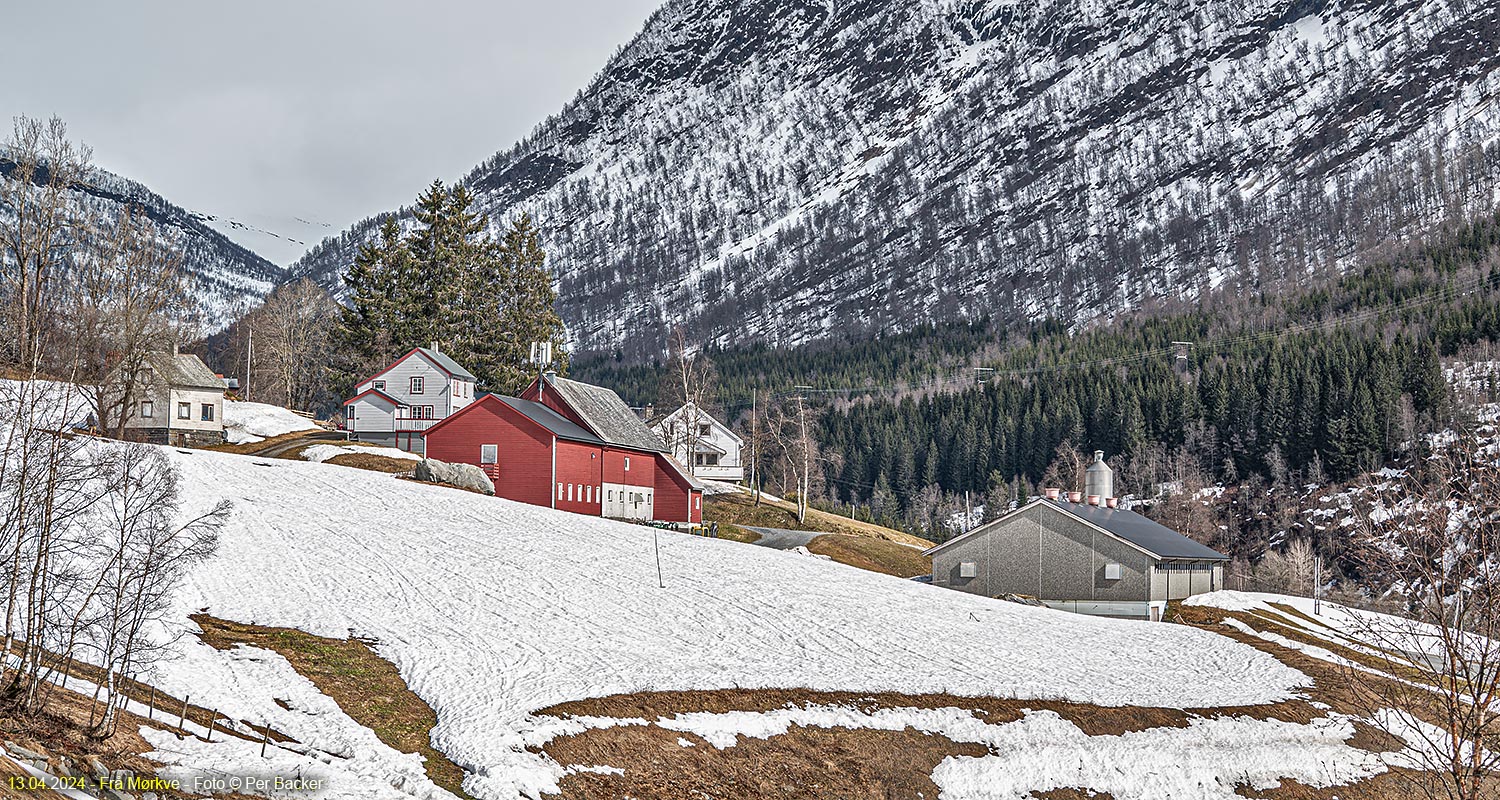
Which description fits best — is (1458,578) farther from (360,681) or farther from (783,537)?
(783,537)

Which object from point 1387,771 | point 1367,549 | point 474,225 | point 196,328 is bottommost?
point 1387,771

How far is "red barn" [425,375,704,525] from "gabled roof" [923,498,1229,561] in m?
17.9

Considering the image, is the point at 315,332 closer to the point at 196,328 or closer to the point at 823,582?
the point at 196,328

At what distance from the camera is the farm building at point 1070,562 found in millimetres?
68938

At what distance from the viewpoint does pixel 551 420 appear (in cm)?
6731

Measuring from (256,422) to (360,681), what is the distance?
68274 mm

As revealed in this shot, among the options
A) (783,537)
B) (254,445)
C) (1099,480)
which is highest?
(254,445)

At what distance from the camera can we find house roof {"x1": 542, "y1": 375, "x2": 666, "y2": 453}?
70250 millimetres

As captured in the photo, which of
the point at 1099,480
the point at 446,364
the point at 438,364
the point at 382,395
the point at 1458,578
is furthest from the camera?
the point at 1099,480

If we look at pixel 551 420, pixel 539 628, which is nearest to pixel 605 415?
pixel 551 420

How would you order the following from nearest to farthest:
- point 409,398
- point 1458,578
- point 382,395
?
1. point 1458,578
2. point 409,398
3. point 382,395

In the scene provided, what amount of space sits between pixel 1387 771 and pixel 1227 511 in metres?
117

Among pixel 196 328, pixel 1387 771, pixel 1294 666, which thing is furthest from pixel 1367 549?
pixel 196 328

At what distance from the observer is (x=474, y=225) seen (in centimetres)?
10162
